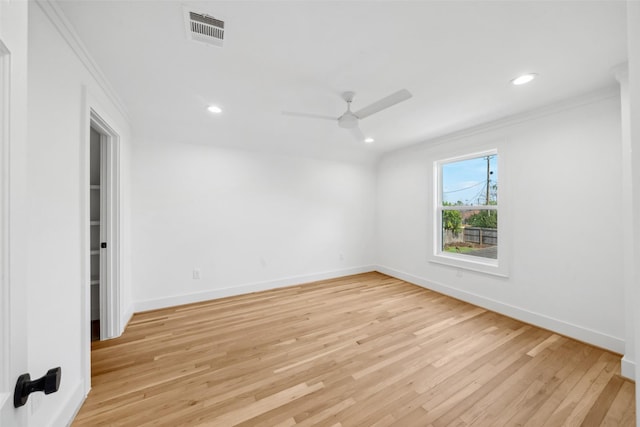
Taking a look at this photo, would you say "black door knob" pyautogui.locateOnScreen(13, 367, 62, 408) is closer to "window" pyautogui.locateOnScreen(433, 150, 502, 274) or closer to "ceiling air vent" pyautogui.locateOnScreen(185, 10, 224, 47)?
"ceiling air vent" pyautogui.locateOnScreen(185, 10, 224, 47)

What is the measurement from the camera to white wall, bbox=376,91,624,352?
7.25 ft

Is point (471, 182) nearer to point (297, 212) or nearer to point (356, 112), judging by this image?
point (356, 112)

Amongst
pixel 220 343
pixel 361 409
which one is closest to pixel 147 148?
pixel 220 343

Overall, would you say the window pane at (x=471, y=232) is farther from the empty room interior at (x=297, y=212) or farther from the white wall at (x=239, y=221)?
the white wall at (x=239, y=221)

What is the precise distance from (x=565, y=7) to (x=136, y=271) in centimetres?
450

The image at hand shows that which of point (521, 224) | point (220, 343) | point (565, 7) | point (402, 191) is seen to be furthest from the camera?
point (402, 191)

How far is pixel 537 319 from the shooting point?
2650 mm

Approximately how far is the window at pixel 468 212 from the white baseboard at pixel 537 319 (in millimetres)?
394

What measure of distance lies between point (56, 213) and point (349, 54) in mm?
2094

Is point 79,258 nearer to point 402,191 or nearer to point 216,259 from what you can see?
point 216,259

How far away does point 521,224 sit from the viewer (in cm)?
280

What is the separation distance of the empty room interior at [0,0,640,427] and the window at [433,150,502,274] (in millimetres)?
30

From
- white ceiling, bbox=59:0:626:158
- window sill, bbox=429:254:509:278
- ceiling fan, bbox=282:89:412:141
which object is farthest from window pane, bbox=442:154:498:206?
ceiling fan, bbox=282:89:412:141

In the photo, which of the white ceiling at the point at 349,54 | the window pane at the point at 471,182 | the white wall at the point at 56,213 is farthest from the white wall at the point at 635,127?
the window pane at the point at 471,182
